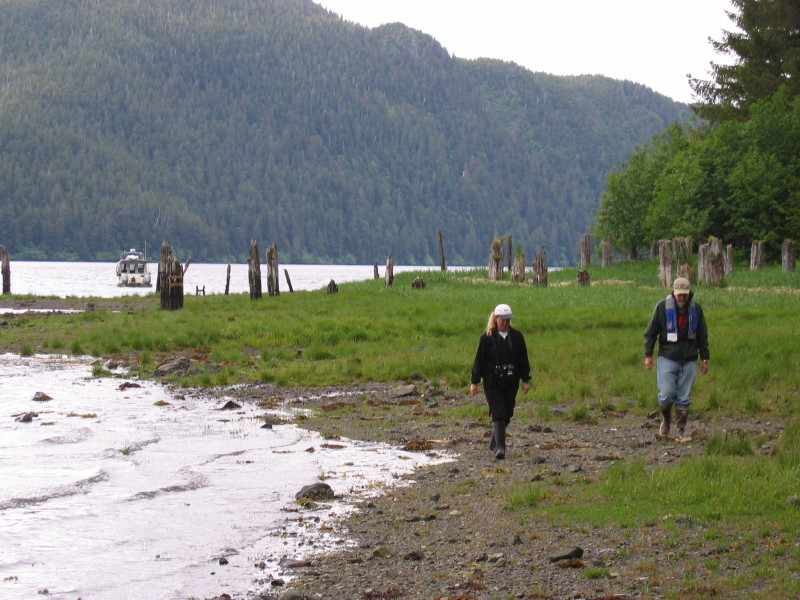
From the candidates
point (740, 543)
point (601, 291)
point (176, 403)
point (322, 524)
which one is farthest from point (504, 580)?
point (601, 291)

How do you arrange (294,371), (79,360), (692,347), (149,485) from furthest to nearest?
(79,360), (294,371), (692,347), (149,485)

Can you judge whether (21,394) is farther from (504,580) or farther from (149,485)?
(504,580)

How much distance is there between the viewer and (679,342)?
516 inches

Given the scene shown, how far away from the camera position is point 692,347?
43.1 feet

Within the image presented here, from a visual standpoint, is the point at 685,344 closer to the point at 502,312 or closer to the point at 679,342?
the point at 679,342

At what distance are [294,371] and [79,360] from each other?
771cm

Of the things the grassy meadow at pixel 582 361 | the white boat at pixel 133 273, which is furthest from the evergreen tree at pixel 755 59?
the white boat at pixel 133 273

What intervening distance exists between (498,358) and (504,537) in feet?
12.3

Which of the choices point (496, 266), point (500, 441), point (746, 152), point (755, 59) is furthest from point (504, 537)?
point (755, 59)

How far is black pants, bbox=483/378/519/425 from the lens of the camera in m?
12.6

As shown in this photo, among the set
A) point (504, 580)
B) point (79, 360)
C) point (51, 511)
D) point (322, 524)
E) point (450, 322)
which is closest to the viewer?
point (504, 580)

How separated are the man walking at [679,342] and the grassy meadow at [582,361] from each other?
97 cm

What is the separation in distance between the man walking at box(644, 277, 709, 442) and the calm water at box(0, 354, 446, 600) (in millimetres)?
3533

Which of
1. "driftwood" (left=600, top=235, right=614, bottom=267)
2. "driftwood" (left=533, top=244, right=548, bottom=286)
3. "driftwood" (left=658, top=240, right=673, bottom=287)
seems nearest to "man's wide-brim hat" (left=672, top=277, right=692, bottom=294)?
"driftwood" (left=658, top=240, right=673, bottom=287)
